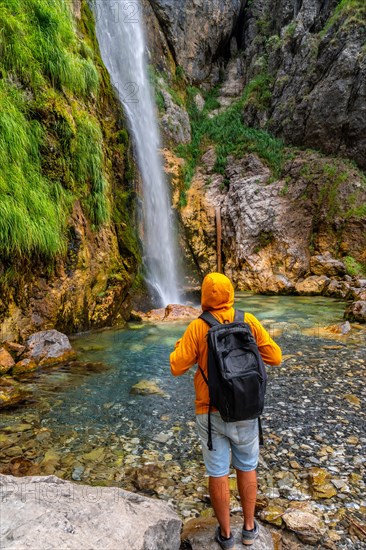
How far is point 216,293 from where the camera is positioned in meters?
1.94

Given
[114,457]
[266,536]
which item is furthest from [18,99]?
[266,536]

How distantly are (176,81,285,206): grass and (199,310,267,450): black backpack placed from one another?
14.7 m

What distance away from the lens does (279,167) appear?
1611cm

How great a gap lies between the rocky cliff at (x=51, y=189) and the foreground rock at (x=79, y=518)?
157 inches

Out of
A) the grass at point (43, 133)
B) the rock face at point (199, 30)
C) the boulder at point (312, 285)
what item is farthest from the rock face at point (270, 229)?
the rock face at point (199, 30)

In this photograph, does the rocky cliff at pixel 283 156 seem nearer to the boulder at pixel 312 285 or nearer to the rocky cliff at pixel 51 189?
the boulder at pixel 312 285

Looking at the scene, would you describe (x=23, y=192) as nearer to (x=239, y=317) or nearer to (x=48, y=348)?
(x=48, y=348)

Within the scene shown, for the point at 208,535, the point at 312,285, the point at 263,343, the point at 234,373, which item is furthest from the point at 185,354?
the point at 312,285

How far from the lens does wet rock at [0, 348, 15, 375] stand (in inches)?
185

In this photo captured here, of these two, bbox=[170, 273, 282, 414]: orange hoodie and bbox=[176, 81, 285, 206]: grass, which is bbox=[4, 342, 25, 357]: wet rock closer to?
bbox=[170, 273, 282, 414]: orange hoodie

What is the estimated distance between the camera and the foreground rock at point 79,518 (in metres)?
1.43

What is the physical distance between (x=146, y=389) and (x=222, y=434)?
2.81 m

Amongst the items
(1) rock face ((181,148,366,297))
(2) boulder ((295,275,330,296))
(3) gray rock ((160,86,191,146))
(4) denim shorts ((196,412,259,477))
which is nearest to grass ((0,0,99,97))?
(4) denim shorts ((196,412,259,477))

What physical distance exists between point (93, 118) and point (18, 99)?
7.81 feet
